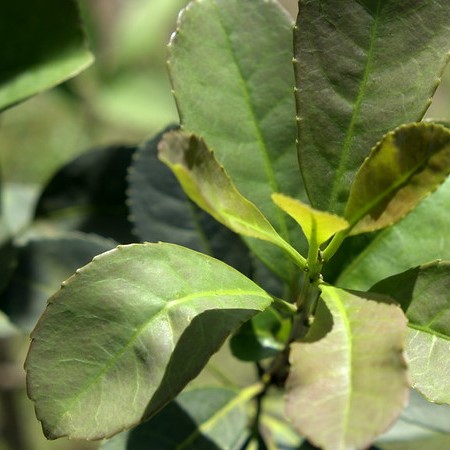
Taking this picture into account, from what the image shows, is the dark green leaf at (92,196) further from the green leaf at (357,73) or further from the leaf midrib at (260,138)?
the green leaf at (357,73)

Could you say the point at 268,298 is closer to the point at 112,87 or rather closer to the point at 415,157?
the point at 415,157

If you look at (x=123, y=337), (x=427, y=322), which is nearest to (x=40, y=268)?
(x=123, y=337)

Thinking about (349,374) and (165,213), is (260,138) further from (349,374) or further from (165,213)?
(349,374)

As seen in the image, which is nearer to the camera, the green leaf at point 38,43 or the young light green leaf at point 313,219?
the young light green leaf at point 313,219

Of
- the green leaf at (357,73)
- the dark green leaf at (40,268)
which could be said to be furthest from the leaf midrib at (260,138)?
the dark green leaf at (40,268)

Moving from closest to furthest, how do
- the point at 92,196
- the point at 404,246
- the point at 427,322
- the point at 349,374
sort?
the point at 349,374 → the point at 427,322 → the point at 404,246 → the point at 92,196

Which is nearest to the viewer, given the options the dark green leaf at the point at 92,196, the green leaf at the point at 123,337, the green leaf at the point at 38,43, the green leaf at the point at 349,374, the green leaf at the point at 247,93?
the green leaf at the point at 349,374

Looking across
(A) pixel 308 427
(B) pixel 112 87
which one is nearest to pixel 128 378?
(A) pixel 308 427
